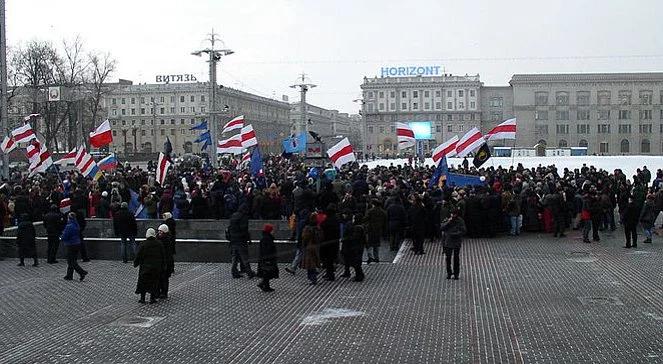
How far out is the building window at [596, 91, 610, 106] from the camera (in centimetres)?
10594

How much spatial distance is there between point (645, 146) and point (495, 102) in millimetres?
24822

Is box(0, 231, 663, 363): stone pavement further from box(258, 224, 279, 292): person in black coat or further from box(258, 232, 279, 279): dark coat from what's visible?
box(258, 232, 279, 279): dark coat

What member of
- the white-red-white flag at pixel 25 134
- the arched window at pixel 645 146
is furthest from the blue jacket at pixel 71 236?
the arched window at pixel 645 146

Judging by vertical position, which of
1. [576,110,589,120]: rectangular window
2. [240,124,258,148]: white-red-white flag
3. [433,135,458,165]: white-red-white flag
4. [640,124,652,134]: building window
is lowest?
[433,135,458,165]: white-red-white flag

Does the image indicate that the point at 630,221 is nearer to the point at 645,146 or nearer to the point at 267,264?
the point at 267,264

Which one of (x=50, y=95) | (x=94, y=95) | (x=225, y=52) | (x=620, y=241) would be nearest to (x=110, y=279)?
(x=620, y=241)

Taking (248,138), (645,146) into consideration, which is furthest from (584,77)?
(248,138)

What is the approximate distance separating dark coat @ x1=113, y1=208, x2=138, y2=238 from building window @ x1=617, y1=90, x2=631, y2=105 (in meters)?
99.8

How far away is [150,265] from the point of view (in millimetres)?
12172

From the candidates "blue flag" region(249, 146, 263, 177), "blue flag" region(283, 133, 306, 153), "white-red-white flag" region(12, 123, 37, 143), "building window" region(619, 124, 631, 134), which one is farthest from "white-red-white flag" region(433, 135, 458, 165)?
"building window" region(619, 124, 631, 134)

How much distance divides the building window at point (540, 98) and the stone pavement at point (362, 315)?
3643 inches

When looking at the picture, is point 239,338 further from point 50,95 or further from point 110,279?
point 50,95

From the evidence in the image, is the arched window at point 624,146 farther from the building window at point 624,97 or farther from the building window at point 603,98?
the building window at point 603,98

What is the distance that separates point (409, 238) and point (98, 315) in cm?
969
